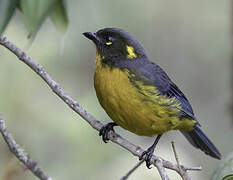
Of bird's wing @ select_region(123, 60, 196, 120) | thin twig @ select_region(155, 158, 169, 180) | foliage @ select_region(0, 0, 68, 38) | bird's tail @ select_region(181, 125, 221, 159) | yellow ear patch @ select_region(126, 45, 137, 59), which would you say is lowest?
bird's tail @ select_region(181, 125, 221, 159)

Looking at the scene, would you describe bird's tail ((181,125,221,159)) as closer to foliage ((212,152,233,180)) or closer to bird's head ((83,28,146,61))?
bird's head ((83,28,146,61))

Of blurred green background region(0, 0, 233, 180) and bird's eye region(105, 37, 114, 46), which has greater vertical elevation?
bird's eye region(105, 37, 114, 46)

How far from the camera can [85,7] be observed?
695 centimetres

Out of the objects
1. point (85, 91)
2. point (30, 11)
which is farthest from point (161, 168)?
point (85, 91)

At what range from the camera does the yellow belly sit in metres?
4.72

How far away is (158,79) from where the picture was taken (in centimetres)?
520

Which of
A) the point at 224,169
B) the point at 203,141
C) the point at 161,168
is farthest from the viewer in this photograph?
the point at 203,141

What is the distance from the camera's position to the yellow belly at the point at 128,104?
4723 mm

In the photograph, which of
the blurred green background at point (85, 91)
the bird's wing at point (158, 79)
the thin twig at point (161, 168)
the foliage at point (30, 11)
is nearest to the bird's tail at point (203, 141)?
the blurred green background at point (85, 91)

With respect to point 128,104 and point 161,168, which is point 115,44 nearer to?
point 128,104

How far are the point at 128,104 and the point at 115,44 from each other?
26.9 inches

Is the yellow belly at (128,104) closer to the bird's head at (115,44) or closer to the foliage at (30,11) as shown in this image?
the bird's head at (115,44)

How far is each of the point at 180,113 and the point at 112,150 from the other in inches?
69.9

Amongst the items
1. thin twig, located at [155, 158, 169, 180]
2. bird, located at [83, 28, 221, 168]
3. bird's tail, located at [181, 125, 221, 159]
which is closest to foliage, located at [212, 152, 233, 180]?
thin twig, located at [155, 158, 169, 180]
